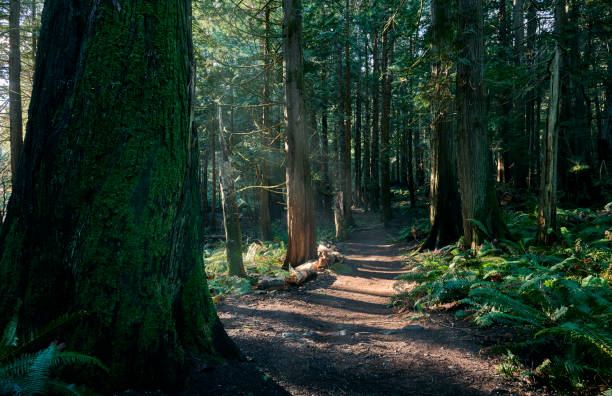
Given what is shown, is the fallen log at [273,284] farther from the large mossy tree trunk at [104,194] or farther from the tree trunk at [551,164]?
the tree trunk at [551,164]

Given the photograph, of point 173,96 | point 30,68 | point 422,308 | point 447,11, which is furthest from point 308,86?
point 173,96

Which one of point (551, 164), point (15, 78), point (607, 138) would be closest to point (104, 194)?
point (551, 164)

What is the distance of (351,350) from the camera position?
3.92m

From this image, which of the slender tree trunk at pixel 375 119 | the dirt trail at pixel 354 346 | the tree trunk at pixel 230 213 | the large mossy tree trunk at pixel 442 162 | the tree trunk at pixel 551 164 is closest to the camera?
the dirt trail at pixel 354 346

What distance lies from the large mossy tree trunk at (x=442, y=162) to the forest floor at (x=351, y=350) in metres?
4.21

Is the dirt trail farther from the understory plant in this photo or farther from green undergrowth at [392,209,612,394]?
the understory plant

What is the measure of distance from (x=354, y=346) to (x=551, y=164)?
6151mm

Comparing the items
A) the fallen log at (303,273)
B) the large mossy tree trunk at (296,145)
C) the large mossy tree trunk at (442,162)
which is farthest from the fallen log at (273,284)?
the large mossy tree trunk at (442,162)

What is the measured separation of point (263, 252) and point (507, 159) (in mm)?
17420

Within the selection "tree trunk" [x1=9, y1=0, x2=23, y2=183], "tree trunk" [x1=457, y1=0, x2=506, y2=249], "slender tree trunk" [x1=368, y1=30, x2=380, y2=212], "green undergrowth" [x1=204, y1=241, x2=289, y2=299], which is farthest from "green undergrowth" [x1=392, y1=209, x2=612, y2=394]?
"slender tree trunk" [x1=368, y1=30, x2=380, y2=212]

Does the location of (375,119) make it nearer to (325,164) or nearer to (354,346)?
(325,164)

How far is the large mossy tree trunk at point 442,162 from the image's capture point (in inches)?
366

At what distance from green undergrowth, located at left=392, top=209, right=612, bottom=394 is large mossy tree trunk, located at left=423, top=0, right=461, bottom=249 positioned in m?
2.88

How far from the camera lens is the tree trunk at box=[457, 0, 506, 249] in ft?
25.2
